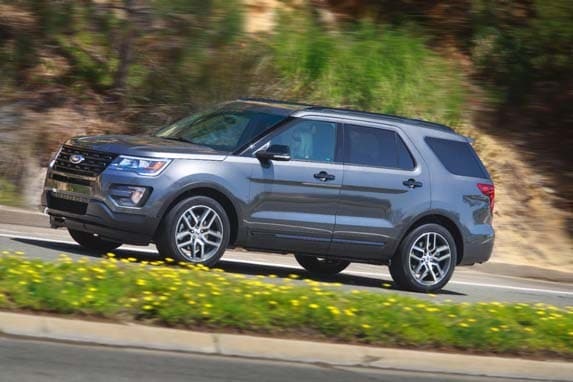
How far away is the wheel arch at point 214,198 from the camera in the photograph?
10727 mm

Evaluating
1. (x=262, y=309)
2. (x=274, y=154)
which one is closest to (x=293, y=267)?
(x=274, y=154)

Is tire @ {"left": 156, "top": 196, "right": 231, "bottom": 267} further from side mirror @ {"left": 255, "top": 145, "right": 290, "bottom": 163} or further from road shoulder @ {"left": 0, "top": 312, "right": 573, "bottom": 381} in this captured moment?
road shoulder @ {"left": 0, "top": 312, "right": 573, "bottom": 381}

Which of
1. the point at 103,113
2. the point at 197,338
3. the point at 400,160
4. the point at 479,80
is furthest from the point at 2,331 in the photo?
the point at 479,80

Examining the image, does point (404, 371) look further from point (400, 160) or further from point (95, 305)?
point (400, 160)

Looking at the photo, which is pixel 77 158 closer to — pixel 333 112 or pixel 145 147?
pixel 145 147

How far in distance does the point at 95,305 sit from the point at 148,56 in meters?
9.85

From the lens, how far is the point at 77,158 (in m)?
10.9

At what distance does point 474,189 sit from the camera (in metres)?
12.3

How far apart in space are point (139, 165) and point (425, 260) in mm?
3285

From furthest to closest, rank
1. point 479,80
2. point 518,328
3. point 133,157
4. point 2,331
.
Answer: point 479,80
point 133,157
point 518,328
point 2,331

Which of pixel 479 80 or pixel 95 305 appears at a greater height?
pixel 479 80

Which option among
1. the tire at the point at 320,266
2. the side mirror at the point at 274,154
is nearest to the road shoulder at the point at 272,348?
the side mirror at the point at 274,154

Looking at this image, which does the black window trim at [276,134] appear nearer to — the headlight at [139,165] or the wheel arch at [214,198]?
the wheel arch at [214,198]

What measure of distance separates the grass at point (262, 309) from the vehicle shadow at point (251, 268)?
7.81 feet
